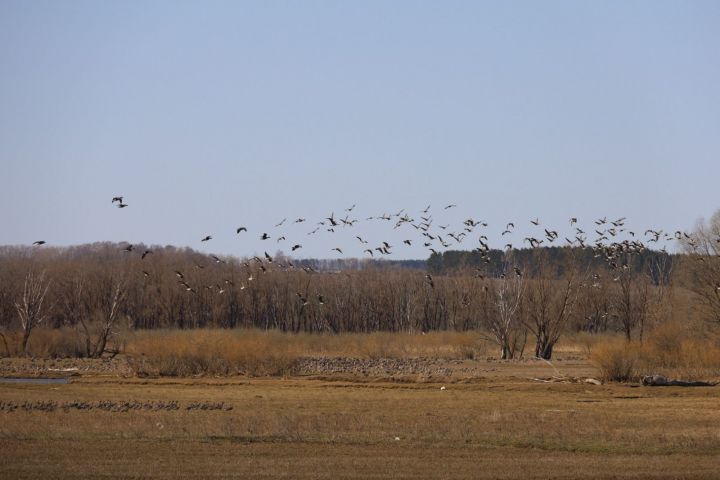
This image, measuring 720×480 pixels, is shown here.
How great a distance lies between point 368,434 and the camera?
27484 millimetres

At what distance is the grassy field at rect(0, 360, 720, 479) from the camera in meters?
21.9

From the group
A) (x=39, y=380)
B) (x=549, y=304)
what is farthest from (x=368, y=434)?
(x=549, y=304)

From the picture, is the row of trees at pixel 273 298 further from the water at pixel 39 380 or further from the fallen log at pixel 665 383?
the fallen log at pixel 665 383

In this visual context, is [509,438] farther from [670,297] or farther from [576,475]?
[670,297]

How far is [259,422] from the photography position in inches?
1180

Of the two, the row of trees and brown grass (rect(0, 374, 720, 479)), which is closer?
brown grass (rect(0, 374, 720, 479))

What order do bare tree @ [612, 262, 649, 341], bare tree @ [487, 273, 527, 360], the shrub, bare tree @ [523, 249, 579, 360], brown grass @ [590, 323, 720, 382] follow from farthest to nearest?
bare tree @ [487, 273, 527, 360]
bare tree @ [523, 249, 579, 360]
bare tree @ [612, 262, 649, 341]
brown grass @ [590, 323, 720, 382]
the shrub

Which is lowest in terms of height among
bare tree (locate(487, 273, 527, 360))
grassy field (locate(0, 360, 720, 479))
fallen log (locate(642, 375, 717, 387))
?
fallen log (locate(642, 375, 717, 387))

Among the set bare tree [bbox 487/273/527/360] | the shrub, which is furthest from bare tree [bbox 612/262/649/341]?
the shrub

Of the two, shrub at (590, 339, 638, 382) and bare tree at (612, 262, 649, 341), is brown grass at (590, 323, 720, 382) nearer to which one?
shrub at (590, 339, 638, 382)

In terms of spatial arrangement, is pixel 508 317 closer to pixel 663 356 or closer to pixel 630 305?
pixel 630 305

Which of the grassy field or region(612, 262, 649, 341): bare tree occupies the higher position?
region(612, 262, 649, 341): bare tree

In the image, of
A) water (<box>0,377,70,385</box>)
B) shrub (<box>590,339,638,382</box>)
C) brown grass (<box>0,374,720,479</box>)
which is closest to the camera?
brown grass (<box>0,374,720,479</box>)

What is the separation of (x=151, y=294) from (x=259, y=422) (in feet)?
287
